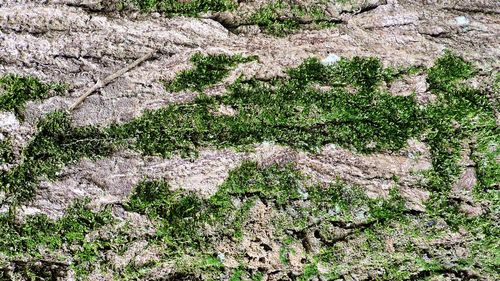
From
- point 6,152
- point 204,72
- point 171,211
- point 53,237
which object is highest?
point 204,72

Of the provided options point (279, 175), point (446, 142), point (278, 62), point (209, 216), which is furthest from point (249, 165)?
point (446, 142)

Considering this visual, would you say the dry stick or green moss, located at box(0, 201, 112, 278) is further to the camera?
the dry stick

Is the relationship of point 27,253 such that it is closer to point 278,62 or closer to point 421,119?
point 278,62

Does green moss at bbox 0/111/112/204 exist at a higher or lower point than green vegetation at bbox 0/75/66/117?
lower

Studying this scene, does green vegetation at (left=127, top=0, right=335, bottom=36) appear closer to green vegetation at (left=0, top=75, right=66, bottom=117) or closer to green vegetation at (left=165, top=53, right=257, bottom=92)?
green vegetation at (left=165, top=53, right=257, bottom=92)

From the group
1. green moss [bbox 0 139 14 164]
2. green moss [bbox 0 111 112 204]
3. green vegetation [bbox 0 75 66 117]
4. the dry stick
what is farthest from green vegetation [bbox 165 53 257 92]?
green moss [bbox 0 139 14 164]

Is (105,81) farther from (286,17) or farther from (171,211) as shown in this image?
(286,17)

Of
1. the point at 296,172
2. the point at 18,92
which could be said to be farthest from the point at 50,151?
the point at 296,172
